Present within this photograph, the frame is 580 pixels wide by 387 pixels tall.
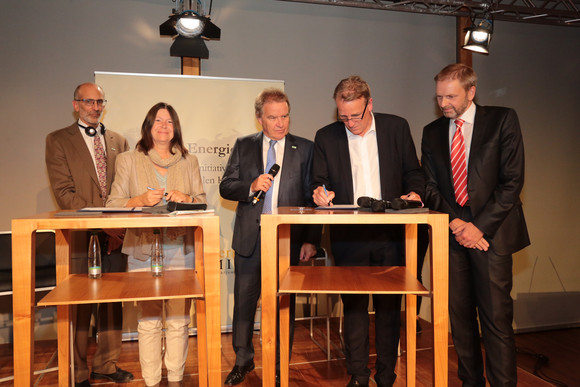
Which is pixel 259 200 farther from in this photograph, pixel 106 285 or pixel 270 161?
pixel 106 285

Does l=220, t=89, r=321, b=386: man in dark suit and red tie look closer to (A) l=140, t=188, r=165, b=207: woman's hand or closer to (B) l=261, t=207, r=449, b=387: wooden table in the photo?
(A) l=140, t=188, r=165, b=207: woman's hand

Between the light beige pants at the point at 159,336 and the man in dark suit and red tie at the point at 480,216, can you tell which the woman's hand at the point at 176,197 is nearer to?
the light beige pants at the point at 159,336

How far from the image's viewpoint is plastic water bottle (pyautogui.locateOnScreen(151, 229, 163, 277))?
247 cm

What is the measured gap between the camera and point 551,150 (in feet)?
19.4

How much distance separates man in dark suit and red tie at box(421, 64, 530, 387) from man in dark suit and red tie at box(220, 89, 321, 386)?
0.83 m

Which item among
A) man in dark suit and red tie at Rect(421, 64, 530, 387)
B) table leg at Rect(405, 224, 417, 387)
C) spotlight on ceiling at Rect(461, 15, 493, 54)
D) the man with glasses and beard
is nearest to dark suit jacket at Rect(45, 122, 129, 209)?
the man with glasses and beard

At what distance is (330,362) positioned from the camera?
360 centimetres

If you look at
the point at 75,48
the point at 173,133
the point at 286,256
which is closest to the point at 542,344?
the point at 286,256

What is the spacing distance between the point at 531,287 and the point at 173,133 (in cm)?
492

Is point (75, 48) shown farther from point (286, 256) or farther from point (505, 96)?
point (505, 96)

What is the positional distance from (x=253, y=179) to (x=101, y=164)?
108 centimetres

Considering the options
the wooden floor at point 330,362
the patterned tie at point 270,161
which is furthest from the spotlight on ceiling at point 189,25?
the wooden floor at point 330,362

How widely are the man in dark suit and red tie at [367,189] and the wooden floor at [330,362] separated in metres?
0.39

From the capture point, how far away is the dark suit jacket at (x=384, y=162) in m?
2.84
